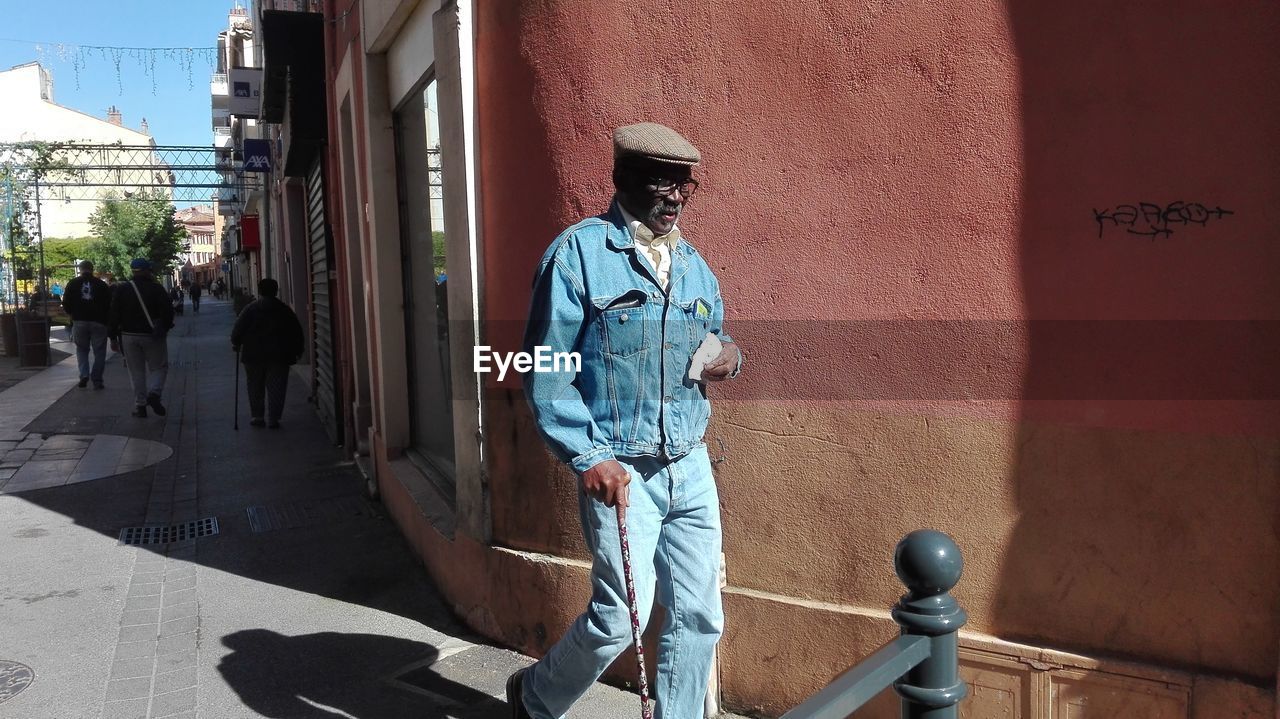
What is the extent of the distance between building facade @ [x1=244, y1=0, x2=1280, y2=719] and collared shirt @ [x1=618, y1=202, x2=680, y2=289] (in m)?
0.75

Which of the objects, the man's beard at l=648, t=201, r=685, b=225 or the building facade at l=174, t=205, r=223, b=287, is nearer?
the man's beard at l=648, t=201, r=685, b=225

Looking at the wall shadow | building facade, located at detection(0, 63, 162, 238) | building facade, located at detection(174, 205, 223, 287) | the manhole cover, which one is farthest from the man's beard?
building facade, located at detection(174, 205, 223, 287)

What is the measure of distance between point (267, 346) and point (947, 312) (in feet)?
29.3

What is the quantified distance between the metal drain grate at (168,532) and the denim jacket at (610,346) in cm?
464

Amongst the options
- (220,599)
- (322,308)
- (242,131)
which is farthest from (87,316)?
(242,131)

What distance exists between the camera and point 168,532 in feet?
21.9

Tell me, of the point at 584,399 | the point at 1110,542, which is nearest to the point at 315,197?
the point at 584,399

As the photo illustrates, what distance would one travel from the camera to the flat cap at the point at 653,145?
2785 millimetres

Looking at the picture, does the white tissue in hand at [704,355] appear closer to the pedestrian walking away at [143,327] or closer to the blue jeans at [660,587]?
the blue jeans at [660,587]

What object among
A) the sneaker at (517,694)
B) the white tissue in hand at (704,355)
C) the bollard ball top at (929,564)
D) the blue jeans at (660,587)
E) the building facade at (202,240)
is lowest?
the sneaker at (517,694)

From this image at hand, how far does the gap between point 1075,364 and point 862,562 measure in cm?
95

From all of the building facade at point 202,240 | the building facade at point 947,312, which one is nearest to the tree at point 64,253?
the building facade at point 947,312

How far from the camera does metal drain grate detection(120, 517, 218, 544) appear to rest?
21.3 ft

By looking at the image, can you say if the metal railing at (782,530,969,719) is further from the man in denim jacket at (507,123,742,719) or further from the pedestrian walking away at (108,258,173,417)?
the pedestrian walking away at (108,258,173,417)
